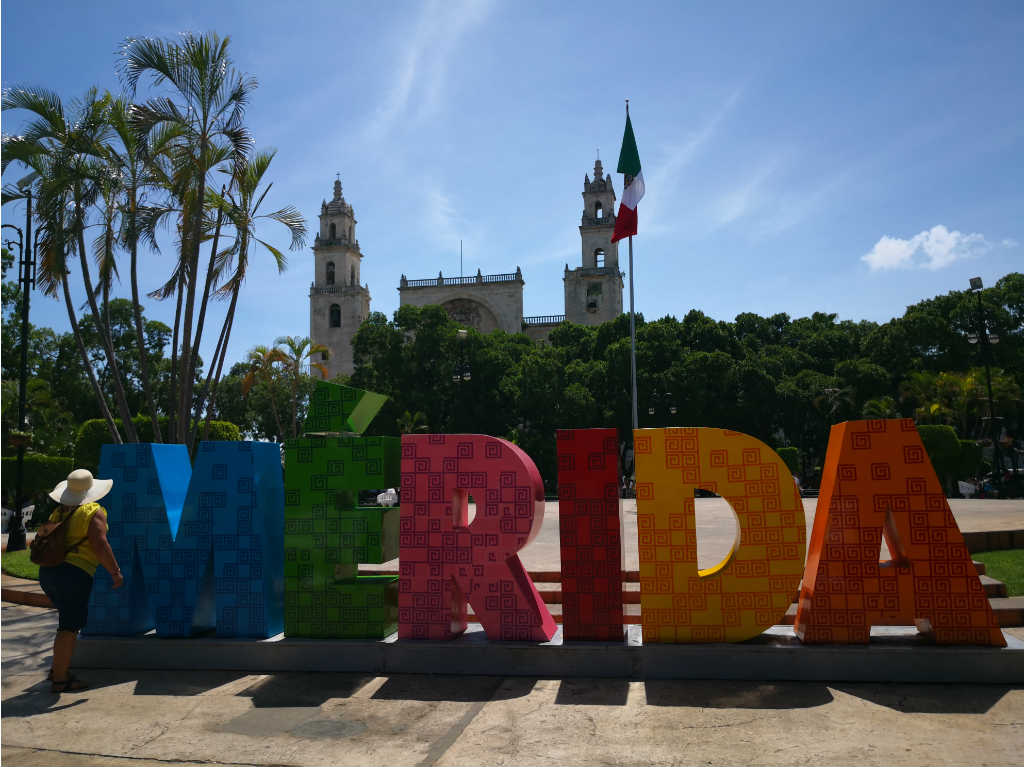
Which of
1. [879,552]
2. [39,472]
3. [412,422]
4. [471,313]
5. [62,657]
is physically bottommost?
[62,657]

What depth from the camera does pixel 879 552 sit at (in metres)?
6.06

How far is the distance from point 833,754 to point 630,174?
962cm

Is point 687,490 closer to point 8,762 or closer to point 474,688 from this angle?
point 474,688

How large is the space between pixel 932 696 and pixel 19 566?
14418 mm

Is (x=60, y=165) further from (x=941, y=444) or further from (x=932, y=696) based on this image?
(x=941, y=444)

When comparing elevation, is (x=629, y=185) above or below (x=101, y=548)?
→ above

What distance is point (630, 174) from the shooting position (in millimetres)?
12180

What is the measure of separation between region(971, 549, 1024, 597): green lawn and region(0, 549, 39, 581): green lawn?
539 inches

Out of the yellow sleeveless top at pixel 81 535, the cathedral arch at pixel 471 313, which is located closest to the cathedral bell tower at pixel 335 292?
the cathedral arch at pixel 471 313

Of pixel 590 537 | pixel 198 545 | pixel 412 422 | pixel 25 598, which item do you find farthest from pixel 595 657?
pixel 412 422

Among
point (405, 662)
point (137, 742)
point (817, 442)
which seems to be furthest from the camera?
point (817, 442)

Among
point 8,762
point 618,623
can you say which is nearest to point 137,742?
point 8,762

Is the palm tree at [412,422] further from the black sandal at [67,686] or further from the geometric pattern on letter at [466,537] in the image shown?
the black sandal at [67,686]

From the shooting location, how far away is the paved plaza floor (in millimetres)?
4551
